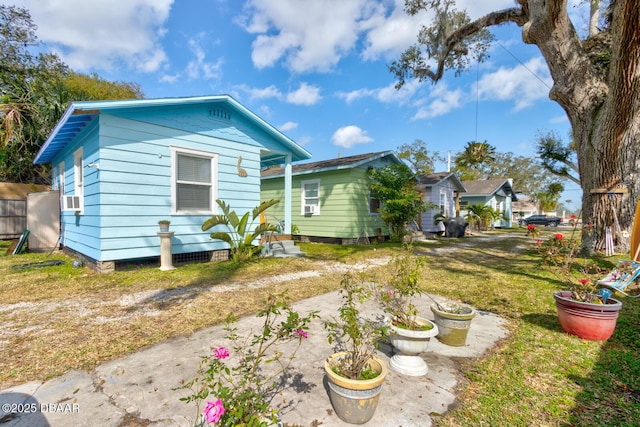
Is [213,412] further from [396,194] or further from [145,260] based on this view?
[396,194]

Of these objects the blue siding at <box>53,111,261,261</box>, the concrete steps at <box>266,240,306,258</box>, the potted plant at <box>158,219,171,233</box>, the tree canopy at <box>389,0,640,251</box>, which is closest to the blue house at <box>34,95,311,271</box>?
the blue siding at <box>53,111,261,261</box>

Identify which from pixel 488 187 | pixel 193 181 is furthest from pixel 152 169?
pixel 488 187

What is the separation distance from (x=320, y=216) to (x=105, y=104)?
8266 mm

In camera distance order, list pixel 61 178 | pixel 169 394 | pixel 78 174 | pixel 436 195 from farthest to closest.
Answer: pixel 436 195 → pixel 61 178 → pixel 78 174 → pixel 169 394

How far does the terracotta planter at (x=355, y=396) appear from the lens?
5.74ft

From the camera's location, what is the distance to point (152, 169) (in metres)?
6.12

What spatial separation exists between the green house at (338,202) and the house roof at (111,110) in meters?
2.63

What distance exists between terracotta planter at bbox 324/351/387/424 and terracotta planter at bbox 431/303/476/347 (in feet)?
4.58

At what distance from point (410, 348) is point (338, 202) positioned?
9090 millimetres

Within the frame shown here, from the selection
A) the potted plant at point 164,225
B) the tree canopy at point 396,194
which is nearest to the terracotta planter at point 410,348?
the potted plant at point 164,225

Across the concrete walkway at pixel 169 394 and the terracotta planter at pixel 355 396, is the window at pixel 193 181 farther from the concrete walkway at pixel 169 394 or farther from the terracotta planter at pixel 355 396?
the terracotta planter at pixel 355 396

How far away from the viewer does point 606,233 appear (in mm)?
7719

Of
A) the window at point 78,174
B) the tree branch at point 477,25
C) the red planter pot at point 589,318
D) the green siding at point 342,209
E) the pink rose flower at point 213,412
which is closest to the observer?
the pink rose flower at point 213,412

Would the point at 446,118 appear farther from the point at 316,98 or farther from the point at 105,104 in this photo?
the point at 105,104
